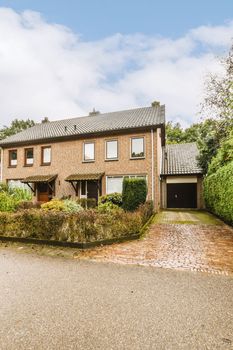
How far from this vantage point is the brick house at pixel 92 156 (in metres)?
18.0

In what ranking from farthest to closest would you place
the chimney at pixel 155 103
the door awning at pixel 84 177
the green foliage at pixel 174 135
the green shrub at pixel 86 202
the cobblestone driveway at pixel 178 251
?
the green foliage at pixel 174 135 → the chimney at pixel 155 103 → the door awning at pixel 84 177 → the green shrub at pixel 86 202 → the cobblestone driveway at pixel 178 251

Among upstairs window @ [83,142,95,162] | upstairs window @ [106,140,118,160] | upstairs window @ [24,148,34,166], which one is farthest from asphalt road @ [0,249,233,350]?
upstairs window @ [24,148,34,166]

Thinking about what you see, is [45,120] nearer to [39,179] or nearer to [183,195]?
[39,179]

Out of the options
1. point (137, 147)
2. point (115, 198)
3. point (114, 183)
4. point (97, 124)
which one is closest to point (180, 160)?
point (137, 147)

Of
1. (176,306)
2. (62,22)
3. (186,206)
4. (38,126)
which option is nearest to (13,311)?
(176,306)

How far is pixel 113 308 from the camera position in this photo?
361 centimetres

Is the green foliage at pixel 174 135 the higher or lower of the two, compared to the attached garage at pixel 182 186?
higher

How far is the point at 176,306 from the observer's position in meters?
3.66

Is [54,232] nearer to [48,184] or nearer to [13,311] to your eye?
[13,311]

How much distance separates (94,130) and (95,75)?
5346mm

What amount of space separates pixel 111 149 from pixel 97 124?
3.45 m

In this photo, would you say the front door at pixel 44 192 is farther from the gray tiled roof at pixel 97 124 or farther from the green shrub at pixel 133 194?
the green shrub at pixel 133 194

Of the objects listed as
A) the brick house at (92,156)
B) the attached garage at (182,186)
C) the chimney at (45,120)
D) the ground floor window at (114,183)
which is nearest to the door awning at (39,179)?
the brick house at (92,156)

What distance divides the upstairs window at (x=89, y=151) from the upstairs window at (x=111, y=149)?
137 centimetres
